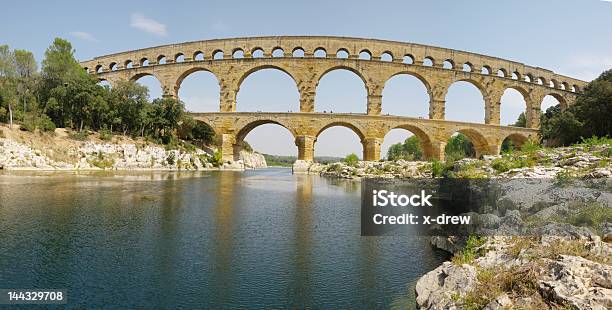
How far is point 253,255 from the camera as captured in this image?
7.12 metres

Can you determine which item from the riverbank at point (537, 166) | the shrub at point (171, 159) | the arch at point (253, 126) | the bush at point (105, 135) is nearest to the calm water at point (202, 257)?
the riverbank at point (537, 166)

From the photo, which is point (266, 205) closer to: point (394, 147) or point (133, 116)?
point (133, 116)

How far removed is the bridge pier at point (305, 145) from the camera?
3562 cm

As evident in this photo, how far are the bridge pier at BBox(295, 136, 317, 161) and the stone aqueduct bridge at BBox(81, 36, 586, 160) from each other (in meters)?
0.10

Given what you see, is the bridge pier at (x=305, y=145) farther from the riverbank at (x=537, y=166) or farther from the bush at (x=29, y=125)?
the bush at (x=29, y=125)

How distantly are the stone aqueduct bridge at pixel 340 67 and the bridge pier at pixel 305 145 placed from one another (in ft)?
0.34

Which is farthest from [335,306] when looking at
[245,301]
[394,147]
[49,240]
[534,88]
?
[394,147]

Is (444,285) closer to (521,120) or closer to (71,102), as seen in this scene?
(71,102)

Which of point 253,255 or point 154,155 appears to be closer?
point 253,255

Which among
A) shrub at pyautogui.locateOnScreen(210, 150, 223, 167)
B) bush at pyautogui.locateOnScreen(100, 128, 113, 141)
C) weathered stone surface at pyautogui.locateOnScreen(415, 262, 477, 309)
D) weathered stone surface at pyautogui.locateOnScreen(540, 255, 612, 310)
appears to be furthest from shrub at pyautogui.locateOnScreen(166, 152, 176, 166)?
weathered stone surface at pyautogui.locateOnScreen(540, 255, 612, 310)

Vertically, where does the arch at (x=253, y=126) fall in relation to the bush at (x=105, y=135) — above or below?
above

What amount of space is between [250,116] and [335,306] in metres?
32.8

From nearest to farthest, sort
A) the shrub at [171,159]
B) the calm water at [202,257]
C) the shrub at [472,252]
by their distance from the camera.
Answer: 1. the calm water at [202,257]
2. the shrub at [472,252]
3. the shrub at [171,159]

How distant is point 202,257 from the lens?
22.6 feet
